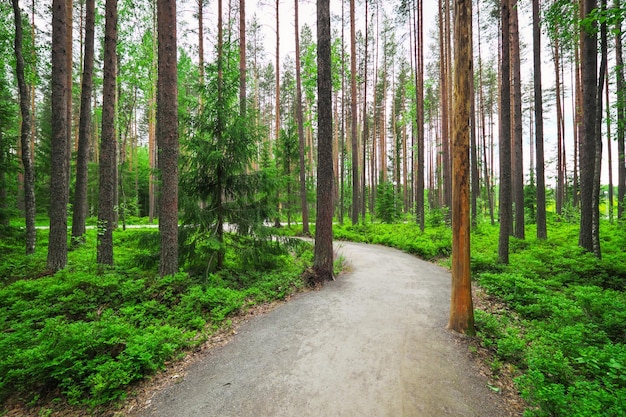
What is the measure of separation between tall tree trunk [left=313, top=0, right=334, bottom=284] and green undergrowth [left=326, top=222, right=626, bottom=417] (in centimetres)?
388

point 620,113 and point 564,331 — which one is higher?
point 620,113

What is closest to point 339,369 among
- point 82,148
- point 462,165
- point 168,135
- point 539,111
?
point 462,165

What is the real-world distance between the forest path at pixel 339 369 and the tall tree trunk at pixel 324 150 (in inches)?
70.2

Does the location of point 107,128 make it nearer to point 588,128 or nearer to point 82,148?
point 82,148

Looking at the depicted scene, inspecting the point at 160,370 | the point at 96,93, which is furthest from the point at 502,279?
the point at 96,93

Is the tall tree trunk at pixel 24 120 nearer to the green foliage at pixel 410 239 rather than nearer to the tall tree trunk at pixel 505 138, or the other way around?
the green foliage at pixel 410 239

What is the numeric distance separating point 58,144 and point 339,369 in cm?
908

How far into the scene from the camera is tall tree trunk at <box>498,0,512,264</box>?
8.37 metres

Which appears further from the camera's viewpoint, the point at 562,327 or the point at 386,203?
the point at 386,203

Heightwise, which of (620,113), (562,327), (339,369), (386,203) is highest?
(620,113)

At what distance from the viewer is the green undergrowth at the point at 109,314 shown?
3.13 metres

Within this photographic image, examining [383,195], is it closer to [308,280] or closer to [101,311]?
[308,280]

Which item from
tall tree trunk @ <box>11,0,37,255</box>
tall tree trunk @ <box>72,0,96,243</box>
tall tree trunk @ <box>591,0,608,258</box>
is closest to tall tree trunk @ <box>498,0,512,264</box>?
tall tree trunk @ <box>591,0,608,258</box>

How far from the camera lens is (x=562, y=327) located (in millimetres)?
4332
